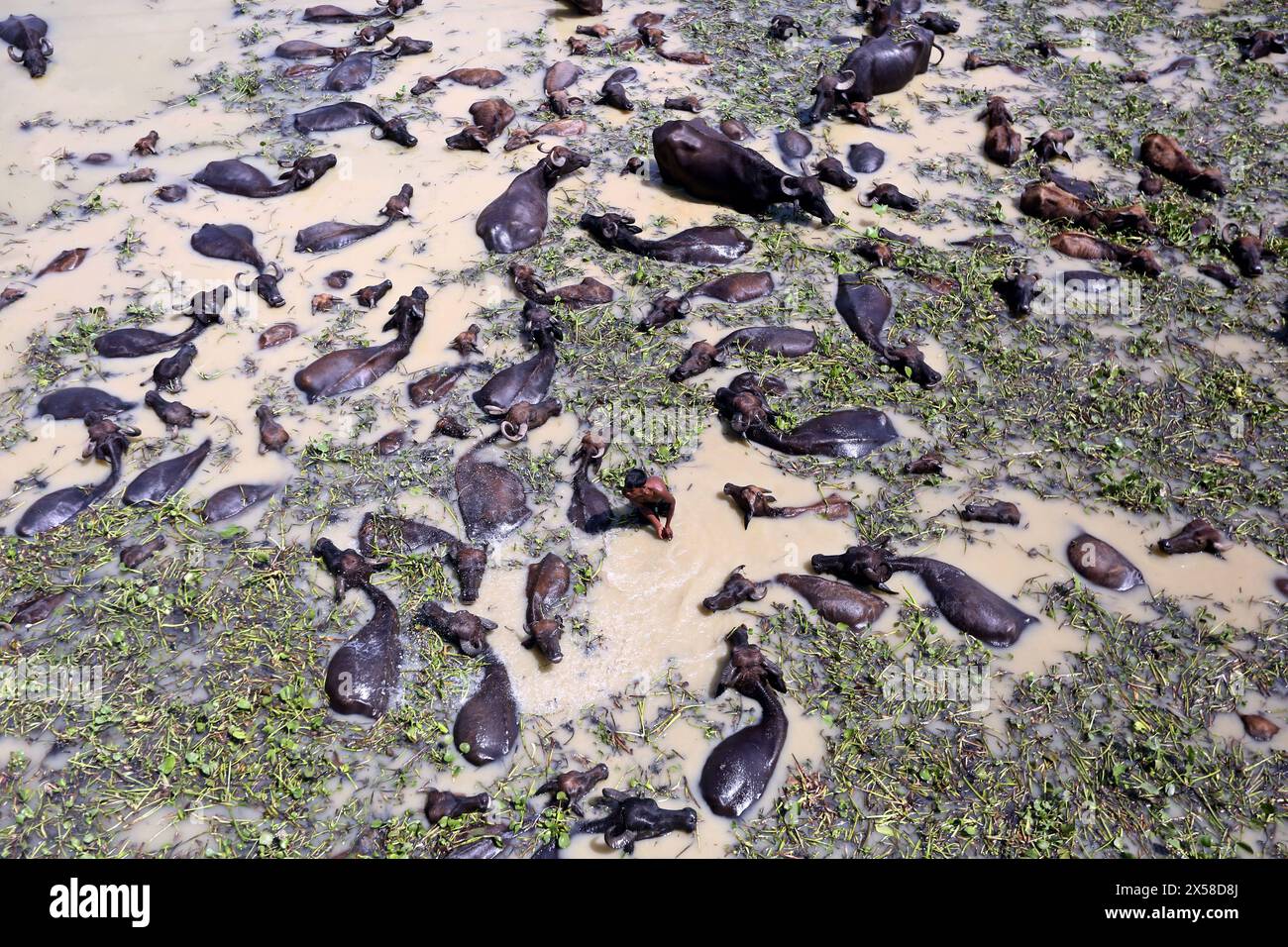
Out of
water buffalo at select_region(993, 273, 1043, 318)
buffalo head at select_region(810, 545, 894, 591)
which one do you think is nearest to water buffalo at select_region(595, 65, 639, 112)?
water buffalo at select_region(993, 273, 1043, 318)

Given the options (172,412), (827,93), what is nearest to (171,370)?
(172,412)

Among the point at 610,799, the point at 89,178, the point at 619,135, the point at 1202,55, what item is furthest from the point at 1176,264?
the point at 89,178

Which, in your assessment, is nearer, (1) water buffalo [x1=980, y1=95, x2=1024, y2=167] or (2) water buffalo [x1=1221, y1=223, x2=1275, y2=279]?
(2) water buffalo [x1=1221, y1=223, x2=1275, y2=279]

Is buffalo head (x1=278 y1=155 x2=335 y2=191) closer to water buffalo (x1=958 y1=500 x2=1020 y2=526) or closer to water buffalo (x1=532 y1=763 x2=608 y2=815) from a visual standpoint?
water buffalo (x1=532 y1=763 x2=608 y2=815)

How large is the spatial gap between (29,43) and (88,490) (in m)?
9.58

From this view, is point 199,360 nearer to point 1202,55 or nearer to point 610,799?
point 610,799

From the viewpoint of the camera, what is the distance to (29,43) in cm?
1392

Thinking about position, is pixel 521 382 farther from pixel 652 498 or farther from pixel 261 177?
pixel 261 177

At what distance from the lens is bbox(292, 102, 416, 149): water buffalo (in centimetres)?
1230

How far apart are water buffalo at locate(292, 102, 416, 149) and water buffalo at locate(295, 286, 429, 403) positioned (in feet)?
12.1

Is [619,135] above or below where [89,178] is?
above

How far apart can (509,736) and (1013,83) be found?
39.6 ft

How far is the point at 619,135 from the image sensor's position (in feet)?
41.0

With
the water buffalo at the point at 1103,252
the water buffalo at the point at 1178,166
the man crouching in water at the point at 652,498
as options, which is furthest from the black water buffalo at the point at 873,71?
the man crouching in water at the point at 652,498
